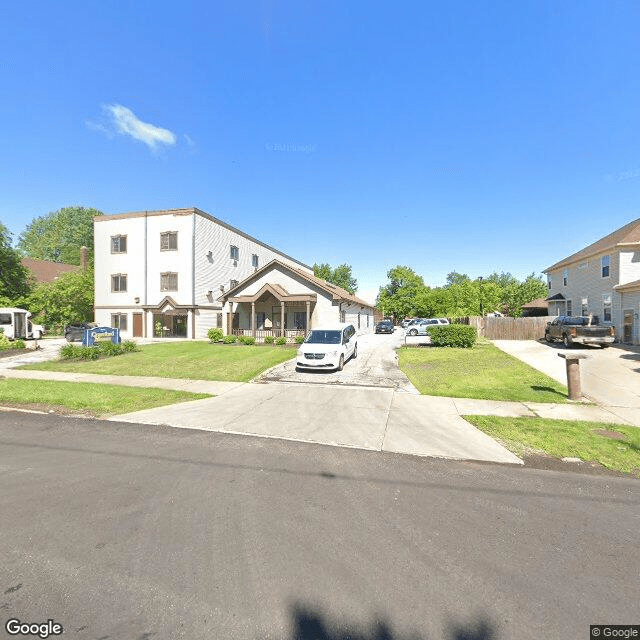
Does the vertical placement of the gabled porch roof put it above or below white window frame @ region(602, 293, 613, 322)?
above

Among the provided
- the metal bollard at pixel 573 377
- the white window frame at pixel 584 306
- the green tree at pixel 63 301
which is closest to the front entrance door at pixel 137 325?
the green tree at pixel 63 301

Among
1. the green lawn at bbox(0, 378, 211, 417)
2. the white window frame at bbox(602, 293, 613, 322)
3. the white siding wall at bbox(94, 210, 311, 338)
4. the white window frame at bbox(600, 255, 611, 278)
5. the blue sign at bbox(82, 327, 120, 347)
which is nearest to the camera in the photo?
the green lawn at bbox(0, 378, 211, 417)

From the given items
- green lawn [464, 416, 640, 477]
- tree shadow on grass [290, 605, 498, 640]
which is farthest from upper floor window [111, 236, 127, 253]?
tree shadow on grass [290, 605, 498, 640]

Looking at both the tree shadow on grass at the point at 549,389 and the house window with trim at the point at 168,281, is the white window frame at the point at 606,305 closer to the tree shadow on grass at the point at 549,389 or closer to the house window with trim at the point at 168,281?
the tree shadow on grass at the point at 549,389

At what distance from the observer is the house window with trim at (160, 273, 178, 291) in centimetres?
2858

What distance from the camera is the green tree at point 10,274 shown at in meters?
29.6

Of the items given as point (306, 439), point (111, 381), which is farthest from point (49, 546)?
point (111, 381)

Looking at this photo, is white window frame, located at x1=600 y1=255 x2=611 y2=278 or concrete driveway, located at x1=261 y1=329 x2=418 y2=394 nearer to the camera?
concrete driveway, located at x1=261 y1=329 x2=418 y2=394

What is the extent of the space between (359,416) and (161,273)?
88.8 feet

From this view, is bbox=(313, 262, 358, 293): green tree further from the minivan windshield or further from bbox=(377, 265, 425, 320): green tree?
the minivan windshield

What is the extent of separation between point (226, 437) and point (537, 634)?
5.55 m

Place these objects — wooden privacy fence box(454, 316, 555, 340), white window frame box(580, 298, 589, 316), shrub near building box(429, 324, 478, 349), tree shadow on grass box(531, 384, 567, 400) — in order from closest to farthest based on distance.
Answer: tree shadow on grass box(531, 384, 567, 400) → shrub near building box(429, 324, 478, 349) → wooden privacy fence box(454, 316, 555, 340) → white window frame box(580, 298, 589, 316)

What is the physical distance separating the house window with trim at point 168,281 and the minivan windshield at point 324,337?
1847 centimetres

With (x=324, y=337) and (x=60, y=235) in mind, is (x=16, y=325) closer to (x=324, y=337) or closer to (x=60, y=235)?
(x=324, y=337)
